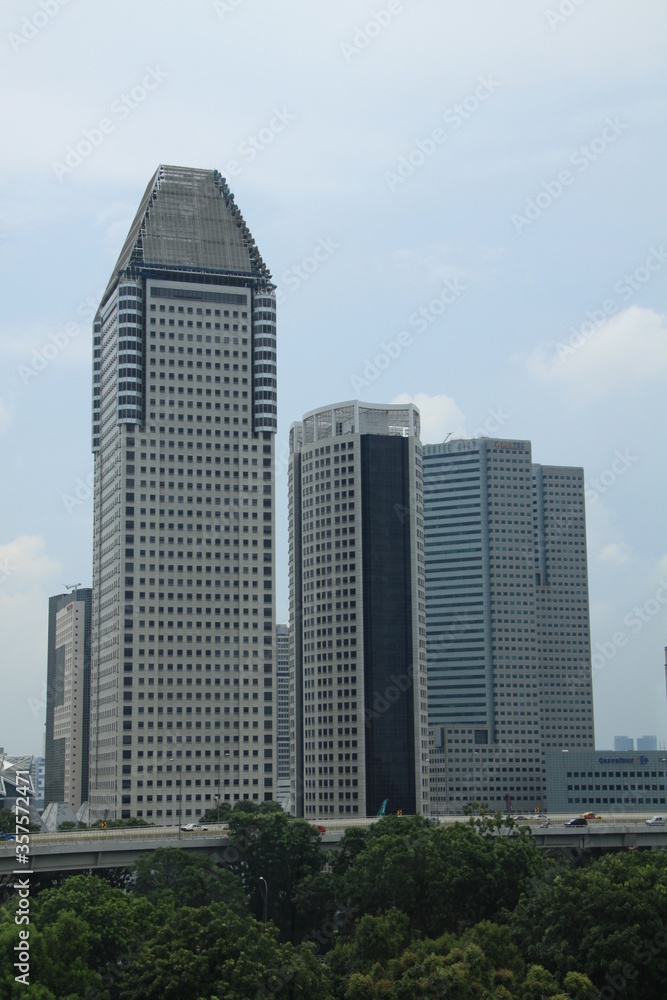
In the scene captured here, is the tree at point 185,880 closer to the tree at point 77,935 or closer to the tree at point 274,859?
the tree at point 274,859

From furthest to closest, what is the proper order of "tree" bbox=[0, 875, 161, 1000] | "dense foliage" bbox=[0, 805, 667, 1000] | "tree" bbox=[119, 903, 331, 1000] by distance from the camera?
"tree" bbox=[0, 875, 161, 1000] < "dense foliage" bbox=[0, 805, 667, 1000] < "tree" bbox=[119, 903, 331, 1000]

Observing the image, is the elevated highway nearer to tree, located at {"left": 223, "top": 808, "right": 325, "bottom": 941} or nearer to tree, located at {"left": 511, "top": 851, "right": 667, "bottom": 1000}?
tree, located at {"left": 223, "top": 808, "right": 325, "bottom": 941}

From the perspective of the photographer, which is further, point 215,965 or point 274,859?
point 274,859

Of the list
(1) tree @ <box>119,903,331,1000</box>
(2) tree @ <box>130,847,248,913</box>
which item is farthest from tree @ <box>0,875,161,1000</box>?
(2) tree @ <box>130,847,248,913</box>

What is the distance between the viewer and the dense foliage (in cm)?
7575

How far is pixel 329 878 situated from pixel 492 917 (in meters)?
24.6

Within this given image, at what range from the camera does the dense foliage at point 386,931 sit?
2982 inches

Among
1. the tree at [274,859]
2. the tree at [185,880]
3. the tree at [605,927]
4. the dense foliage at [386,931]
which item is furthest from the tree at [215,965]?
the tree at [274,859]

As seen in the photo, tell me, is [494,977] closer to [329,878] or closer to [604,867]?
[604,867]

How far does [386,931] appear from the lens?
90.9 meters

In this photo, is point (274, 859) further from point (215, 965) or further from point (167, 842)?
point (215, 965)

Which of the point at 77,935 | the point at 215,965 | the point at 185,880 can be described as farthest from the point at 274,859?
the point at 215,965

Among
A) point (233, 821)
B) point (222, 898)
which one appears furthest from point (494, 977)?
point (233, 821)

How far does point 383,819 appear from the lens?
137 m
